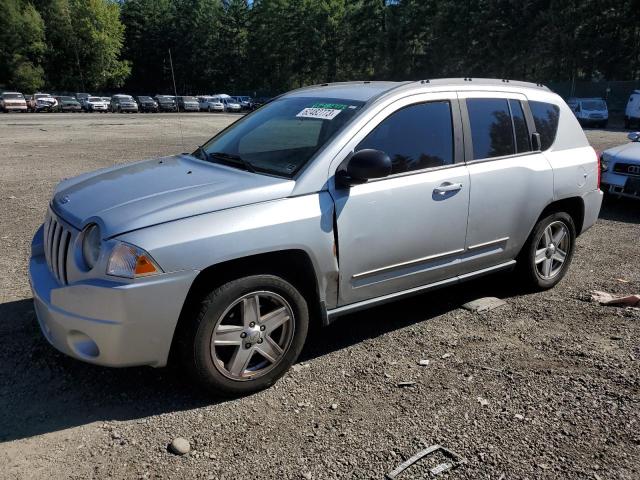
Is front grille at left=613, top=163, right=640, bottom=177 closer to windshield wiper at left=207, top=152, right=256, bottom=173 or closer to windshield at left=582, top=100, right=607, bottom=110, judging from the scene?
windshield wiper at left=207, top=152, right=256, bottom=173

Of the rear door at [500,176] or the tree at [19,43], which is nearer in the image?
the rear door at [500,176]

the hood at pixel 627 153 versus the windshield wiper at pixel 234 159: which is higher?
the windshield wiper at pixel 234 159

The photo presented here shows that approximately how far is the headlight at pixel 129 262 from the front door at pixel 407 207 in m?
1.19

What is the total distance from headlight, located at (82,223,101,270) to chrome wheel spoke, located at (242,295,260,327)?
0.84m

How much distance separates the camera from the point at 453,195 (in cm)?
405

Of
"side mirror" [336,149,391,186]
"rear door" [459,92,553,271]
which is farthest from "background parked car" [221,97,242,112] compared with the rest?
"side mirror" [336,149,391,186]

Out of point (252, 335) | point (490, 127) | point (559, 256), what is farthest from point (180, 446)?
point (559, 256)

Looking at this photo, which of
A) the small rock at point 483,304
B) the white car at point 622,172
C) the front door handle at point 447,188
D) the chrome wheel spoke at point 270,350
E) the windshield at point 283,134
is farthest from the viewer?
the white car at point 622,172

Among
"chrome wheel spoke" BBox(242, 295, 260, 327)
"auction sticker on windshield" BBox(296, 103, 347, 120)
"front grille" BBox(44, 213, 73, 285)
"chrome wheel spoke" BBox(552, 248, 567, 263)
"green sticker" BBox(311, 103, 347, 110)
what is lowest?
"chrome wheel spoke" BBox(552, 248, 567, 263)

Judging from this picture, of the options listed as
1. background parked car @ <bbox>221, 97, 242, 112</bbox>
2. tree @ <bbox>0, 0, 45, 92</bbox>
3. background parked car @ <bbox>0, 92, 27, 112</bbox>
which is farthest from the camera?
tree @ <bbox>0, 0, 45, 92</bbox>

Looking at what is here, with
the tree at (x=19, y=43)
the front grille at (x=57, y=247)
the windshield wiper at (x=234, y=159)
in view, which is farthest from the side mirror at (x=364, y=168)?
the tree at (x=19, y=43)

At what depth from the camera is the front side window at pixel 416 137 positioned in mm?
3820

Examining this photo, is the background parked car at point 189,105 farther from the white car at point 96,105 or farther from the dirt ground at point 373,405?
the dirt ground at point 373,405

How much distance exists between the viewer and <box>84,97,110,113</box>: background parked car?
174ft
